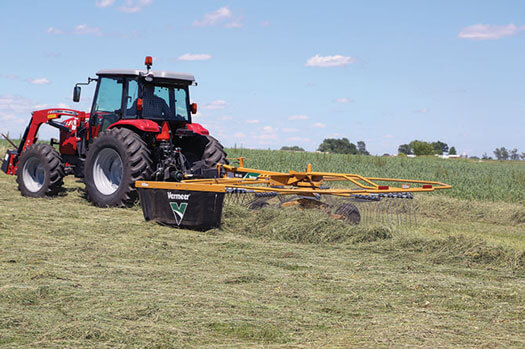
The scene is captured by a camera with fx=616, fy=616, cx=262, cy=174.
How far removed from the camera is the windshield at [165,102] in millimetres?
9086

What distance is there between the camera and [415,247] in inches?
239

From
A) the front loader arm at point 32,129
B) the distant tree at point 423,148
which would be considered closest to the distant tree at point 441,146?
the distant tree at point 423,148

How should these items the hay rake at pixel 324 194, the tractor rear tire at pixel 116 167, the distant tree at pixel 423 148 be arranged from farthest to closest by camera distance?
the distant tree at pixel 423 148
the tractor rear tire at pixel 116 167
the hay rake at pixel 324 194

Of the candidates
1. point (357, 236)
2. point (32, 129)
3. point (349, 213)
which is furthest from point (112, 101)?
point (357, 236)

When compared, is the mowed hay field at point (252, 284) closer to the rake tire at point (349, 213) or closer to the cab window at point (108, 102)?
the rake tire at point (349, 213)

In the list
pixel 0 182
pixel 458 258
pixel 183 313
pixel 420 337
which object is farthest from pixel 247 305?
pixel 0 182

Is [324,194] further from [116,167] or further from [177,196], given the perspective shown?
[116,167]

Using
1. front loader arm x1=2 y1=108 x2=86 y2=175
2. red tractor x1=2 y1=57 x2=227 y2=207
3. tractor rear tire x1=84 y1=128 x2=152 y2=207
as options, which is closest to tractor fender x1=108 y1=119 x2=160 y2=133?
red tractor x1=2 y1=57 x2=227 y2=207

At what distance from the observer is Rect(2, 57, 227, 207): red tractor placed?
848 centimetres

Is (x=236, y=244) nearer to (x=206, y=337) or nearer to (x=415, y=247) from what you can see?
(x=415, y=247)

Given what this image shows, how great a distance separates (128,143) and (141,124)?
1.27 feet

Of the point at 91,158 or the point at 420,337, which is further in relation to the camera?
the point at 91,158

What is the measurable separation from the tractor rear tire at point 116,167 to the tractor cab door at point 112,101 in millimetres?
426

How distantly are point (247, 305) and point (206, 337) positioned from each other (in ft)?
2.02
